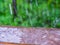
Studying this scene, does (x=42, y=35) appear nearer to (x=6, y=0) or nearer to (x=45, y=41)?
(x=45, y=41)

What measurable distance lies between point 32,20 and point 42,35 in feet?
6.98

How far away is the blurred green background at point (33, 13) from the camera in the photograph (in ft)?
10.4

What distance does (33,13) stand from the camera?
135 inches

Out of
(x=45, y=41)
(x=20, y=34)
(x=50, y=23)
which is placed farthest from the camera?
(x=50, y=23)

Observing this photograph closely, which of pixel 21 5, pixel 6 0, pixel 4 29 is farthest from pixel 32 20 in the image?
pixel 4 29

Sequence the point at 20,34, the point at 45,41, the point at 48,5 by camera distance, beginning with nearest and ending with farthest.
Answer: the point at 45,41
the point at 20,34
the point at 48,5

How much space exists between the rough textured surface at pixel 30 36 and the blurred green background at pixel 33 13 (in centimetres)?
180

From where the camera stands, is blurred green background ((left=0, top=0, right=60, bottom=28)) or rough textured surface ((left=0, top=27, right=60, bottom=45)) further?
blurred green background ((left=0, top=0, right=60, bottom=28))

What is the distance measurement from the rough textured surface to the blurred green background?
70.8 inches

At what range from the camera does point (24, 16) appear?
3352mm

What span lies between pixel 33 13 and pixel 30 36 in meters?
2.28

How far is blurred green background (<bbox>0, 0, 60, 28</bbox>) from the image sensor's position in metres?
3.18

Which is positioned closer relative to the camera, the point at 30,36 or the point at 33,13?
the point at 30,36

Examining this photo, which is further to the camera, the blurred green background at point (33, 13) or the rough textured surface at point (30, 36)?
the blurred green background at point (33, 13)
